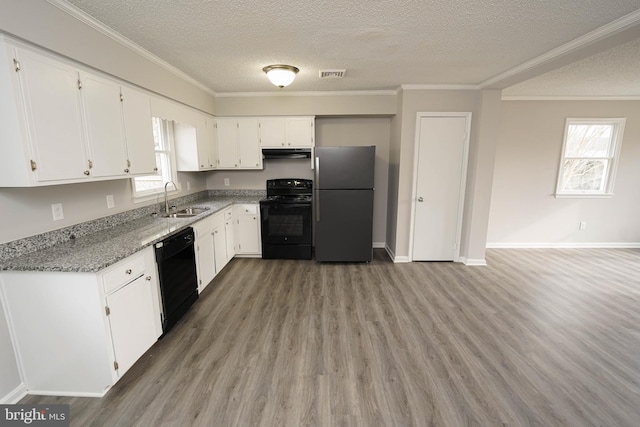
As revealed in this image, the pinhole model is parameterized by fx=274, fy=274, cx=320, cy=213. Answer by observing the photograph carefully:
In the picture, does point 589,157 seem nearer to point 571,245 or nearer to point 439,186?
point 571,245

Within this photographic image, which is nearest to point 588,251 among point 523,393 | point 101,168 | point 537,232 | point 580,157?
point 537,232

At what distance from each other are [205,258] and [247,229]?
1114 millimetres

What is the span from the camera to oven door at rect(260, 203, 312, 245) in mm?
4070

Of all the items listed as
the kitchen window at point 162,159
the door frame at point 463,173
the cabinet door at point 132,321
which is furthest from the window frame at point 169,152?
the door frame at point 463,173

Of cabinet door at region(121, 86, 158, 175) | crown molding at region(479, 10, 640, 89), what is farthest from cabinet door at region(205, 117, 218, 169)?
crown molding at region(479, 10, 640, 89)

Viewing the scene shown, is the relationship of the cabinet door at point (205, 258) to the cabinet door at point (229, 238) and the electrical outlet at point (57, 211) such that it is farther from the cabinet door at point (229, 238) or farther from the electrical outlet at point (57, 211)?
the electrical outlet at point (57, 211)

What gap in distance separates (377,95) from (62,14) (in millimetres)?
3460

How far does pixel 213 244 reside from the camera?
11.2ft

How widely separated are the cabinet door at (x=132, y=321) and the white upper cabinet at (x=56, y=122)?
33.1 inches

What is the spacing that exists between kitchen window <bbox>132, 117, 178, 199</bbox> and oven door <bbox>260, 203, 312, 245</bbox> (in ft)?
4.20

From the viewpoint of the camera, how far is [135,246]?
1.98 metres

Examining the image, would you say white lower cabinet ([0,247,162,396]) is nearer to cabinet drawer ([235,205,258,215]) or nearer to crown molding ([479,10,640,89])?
cabinet drawer ([235,205,258,215])

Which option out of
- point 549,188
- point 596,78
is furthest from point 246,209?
point 549,188

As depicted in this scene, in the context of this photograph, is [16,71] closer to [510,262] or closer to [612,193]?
[510,262]
